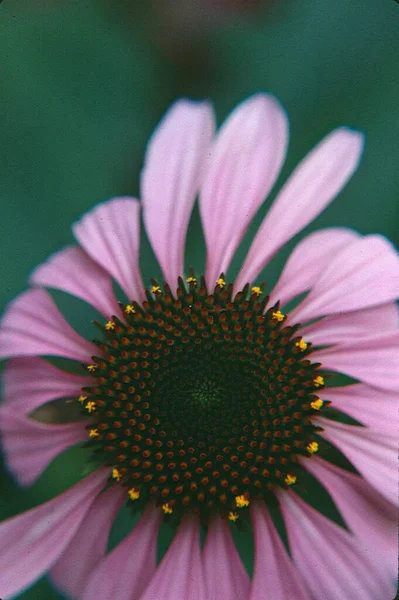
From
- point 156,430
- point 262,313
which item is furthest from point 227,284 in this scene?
point 156,430

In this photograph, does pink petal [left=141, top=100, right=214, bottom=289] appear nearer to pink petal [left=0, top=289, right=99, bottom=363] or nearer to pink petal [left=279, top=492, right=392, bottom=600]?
pink petal [left=0, top=289, right=99, bottom=363]

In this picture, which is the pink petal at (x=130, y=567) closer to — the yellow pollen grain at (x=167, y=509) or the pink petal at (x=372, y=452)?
the yellow pollen grain at (x=167, y=509)

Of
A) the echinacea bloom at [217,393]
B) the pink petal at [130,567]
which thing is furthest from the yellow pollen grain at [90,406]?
the pink petal at [130,567]

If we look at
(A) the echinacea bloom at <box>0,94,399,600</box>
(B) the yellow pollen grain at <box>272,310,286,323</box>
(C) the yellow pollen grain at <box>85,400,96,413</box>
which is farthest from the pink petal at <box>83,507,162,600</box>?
(B) the yellow pollen grain at <box>272,310,286,323</box>

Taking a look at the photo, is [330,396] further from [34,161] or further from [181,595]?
[34,161]

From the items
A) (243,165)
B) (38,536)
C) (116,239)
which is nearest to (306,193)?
(243,165)
